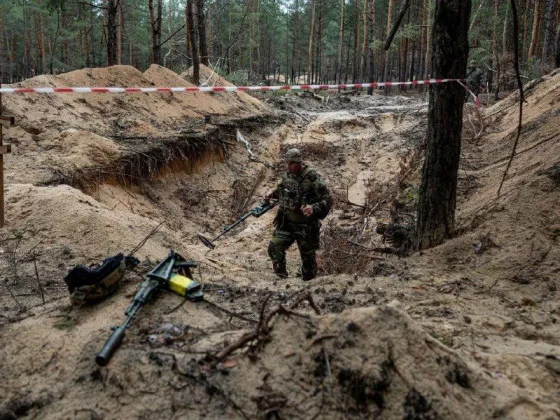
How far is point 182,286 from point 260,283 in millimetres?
1937

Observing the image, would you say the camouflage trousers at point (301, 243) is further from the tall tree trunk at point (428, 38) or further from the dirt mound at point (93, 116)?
the tall tree trunk at point (428, 38)

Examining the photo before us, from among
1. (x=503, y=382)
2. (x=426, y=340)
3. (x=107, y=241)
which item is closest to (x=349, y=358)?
(x=426, y=340)

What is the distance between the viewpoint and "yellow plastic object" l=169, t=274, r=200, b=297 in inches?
118

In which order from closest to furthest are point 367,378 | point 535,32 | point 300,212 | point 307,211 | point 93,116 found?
point 367,378 → point 307,211 → point 300,212 → point 93,116 → point 535,32

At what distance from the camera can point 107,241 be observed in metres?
4.99

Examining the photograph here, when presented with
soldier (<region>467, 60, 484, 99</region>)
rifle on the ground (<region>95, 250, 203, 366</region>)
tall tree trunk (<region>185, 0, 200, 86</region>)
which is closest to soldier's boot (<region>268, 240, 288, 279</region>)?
rifle on the ground (<region>95, 250, 203, 366</region>)

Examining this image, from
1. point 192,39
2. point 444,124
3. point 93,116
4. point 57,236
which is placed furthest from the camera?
point 192,39

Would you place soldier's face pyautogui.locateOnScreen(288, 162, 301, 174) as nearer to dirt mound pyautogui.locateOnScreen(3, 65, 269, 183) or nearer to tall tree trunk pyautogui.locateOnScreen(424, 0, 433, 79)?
dirt mound pyautogui.locateOnScreen(3, 65, 269, 183)

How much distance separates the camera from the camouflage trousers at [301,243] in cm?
597

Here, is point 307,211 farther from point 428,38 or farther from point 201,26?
point 428,38

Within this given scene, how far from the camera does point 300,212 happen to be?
5.98 meters

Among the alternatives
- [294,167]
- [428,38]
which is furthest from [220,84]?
[428,38]

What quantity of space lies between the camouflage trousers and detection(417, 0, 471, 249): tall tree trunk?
57.9 inches

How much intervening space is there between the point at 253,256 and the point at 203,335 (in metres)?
4.82
